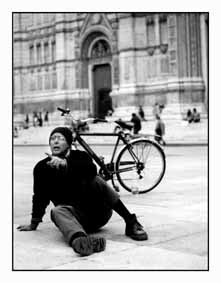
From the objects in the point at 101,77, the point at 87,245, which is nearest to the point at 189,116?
the point at 101,77

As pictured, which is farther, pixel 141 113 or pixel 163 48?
pixel 163 48

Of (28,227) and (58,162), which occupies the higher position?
(58,162)

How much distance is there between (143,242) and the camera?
4508 millimetres

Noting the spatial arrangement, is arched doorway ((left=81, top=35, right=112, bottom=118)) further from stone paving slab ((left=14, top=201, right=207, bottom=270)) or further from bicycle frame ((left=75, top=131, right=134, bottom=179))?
stone paving slab ((left=14, top=201, right=207, bottom=270))

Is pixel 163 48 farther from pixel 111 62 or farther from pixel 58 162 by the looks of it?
pixel 58 162

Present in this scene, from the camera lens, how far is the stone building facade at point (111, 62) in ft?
105

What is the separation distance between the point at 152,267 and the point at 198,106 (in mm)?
28857

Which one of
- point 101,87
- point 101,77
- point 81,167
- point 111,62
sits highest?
point 111,62

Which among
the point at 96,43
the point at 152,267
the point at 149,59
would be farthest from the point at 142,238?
the point at 96,43

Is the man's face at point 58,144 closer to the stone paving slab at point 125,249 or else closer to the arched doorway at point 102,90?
the stone paving slab at point 125,249

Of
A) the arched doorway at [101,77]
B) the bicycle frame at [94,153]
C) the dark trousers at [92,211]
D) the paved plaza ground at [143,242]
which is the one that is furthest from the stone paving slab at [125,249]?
the arched doorway at [101,77]

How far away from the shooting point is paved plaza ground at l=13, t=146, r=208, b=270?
12.5 ft

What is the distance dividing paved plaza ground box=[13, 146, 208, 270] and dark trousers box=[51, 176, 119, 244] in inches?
6.6

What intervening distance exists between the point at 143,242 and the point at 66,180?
87cm
